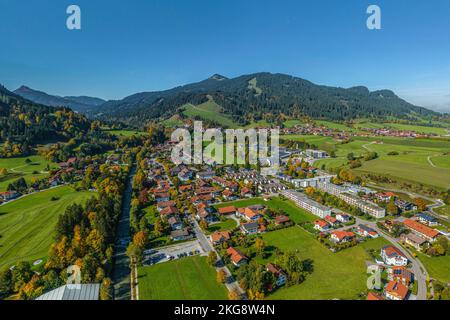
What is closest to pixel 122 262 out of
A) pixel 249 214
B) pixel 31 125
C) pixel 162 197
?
pixel 249 214

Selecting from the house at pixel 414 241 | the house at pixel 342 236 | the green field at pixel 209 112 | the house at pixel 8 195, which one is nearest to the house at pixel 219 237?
the house at pixel 342 236

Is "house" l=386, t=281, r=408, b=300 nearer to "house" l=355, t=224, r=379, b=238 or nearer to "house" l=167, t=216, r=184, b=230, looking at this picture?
"house" l=355, t=224, r=379, b=238

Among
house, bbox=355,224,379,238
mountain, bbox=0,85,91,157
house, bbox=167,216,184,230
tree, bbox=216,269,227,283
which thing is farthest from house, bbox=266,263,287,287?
mountain, bbox=0,85,91,157

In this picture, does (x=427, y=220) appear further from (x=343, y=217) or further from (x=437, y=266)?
(x=437, y=266)

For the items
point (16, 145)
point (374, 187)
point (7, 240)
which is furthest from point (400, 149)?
point (16, 145)

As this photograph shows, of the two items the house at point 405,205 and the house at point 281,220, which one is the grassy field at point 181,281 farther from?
the house at point 405,205
